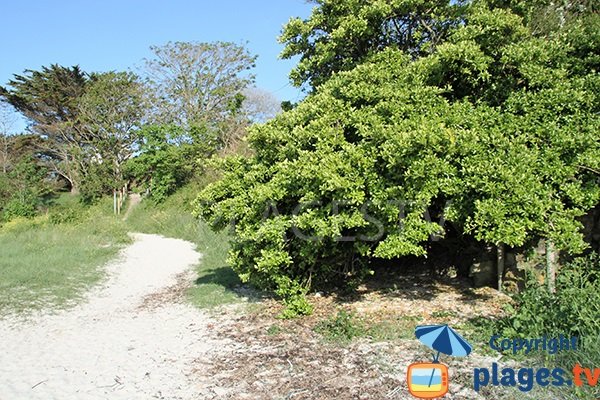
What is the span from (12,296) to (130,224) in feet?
43.5

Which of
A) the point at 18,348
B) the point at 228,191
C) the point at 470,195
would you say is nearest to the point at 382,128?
the point at 470,195

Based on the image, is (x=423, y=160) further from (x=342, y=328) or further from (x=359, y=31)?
→ (x=359, y=31)

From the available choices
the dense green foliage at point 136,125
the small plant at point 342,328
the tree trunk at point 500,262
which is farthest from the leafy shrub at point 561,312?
the dense green foliage at point 136,125

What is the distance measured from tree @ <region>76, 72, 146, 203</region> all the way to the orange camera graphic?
2434 cm

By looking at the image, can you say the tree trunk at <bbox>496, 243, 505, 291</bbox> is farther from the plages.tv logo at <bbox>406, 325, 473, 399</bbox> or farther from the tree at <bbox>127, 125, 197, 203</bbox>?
the tree at <bbox>127, 125, 197, 203</bbox>

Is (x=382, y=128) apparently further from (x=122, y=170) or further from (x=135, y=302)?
(x=122, y=170)

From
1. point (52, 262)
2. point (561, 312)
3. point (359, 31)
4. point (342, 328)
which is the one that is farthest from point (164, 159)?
point (561, 312)

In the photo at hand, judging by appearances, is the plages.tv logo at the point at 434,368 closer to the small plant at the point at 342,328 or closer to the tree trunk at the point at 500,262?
the small plant at the point at 342,328

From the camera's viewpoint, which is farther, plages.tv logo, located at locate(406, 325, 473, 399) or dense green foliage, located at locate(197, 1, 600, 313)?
dense green foliage, located at locate(197, 1, 600, 313)

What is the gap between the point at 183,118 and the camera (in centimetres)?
2483

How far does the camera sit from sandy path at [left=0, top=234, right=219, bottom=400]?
4148mm

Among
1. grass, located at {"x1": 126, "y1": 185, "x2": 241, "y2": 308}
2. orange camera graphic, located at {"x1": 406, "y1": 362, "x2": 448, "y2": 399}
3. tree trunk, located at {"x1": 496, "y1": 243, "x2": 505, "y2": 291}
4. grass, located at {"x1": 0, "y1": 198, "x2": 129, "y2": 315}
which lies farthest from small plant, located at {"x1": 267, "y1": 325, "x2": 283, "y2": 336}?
grass, located at {"x1": 0, "y1": 198, "x2": 129, "y2": 315}

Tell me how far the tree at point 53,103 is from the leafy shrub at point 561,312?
26.9 metres

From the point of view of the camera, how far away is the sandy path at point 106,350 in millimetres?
4148
